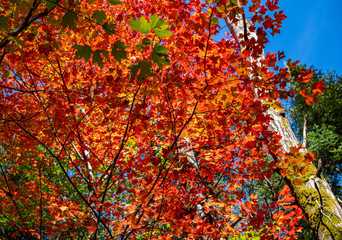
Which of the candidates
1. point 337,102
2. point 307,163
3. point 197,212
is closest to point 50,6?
point 307,163

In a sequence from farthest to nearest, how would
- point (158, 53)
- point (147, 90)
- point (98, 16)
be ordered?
point (147, 90), point (98, 16), point (158, 53)

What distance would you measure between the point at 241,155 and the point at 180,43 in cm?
301

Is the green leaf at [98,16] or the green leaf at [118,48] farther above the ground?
the green leaf at [98,16]

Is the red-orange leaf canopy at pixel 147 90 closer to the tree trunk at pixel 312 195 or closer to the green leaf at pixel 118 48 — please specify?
the green leaf at pixel 118 48

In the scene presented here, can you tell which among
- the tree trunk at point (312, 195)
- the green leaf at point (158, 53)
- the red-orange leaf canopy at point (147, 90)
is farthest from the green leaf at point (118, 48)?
the tree trunk at point (312, 195)

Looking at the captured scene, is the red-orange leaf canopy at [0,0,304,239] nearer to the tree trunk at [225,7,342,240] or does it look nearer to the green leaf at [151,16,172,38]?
the green leaf at [151,16,172,38]

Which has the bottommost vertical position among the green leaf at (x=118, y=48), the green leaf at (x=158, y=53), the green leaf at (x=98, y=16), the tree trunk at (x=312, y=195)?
the tree trunk at (x=312, y=195)

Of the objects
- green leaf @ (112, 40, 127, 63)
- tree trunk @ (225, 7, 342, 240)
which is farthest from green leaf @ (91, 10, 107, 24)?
tree trunk @ (225, 7, 342, 240)

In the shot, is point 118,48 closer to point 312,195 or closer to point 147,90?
point 147,90

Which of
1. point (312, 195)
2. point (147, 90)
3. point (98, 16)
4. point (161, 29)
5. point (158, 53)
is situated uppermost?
point (147, 90)

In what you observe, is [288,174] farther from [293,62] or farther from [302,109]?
[302,109]

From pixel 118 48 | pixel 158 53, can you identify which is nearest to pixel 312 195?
pixel 158 53

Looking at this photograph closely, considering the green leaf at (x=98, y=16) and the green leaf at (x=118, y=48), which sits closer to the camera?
the green leaf at (x=118, y=48)

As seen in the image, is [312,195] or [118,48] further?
[312,195]
